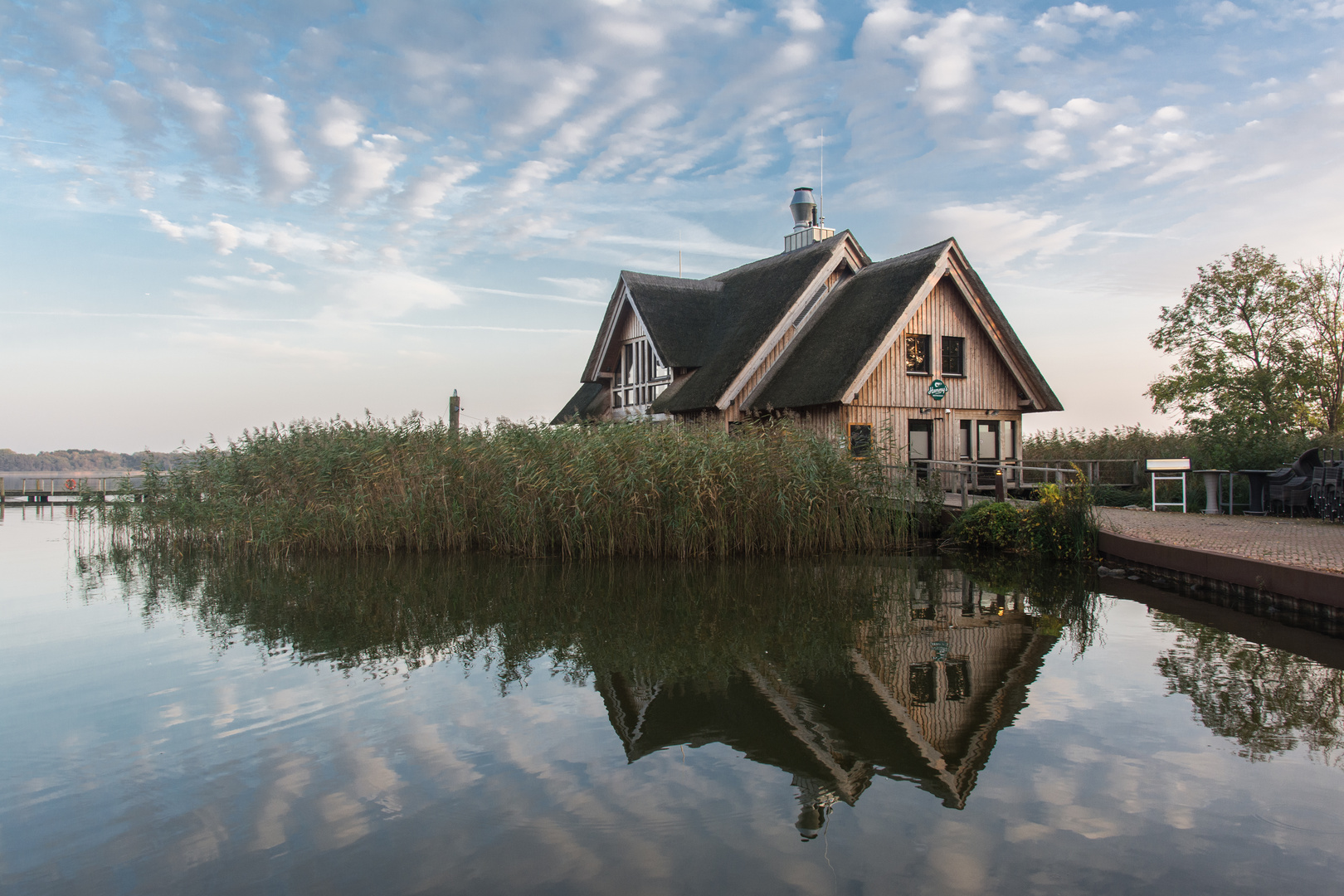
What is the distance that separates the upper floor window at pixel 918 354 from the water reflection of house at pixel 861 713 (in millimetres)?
12874

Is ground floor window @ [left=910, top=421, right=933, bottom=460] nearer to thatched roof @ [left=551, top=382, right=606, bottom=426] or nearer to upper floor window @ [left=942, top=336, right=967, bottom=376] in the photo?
upper floor window @ [left=942, top=336, right=967, bottom=376]

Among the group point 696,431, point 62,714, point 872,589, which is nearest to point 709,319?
point 696,431

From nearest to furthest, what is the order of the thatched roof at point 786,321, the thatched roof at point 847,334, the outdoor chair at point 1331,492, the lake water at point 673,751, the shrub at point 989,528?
the lake water at point 673,751 < the shrub at point 989,528 < the outdoor chair at point 1331,492 < the thatched roof at point 847,334 < the thatched roof at point 786,321

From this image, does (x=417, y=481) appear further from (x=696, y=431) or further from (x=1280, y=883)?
(x=1280, y=883)

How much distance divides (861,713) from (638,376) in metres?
19.8

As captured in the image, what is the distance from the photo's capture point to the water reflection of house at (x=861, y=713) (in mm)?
4680

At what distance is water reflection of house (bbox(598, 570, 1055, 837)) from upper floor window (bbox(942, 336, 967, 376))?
1371cm

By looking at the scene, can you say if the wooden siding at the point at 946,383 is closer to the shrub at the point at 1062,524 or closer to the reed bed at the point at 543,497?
the reed bed at the point at 543,497

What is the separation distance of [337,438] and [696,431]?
25.4 ft

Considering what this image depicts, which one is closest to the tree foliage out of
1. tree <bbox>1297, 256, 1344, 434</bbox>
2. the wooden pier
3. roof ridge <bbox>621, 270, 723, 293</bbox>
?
tree <bbox>1297, 256, 1344, 434</bbox>

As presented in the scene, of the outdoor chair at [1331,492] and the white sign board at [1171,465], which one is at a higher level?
the white sign board at [1171,465]

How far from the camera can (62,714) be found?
5883mm

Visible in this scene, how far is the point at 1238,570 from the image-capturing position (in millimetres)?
9734

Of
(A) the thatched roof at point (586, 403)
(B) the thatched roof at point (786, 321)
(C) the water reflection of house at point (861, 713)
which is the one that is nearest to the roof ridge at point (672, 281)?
(B) the thatched roof at point (786, 321)
